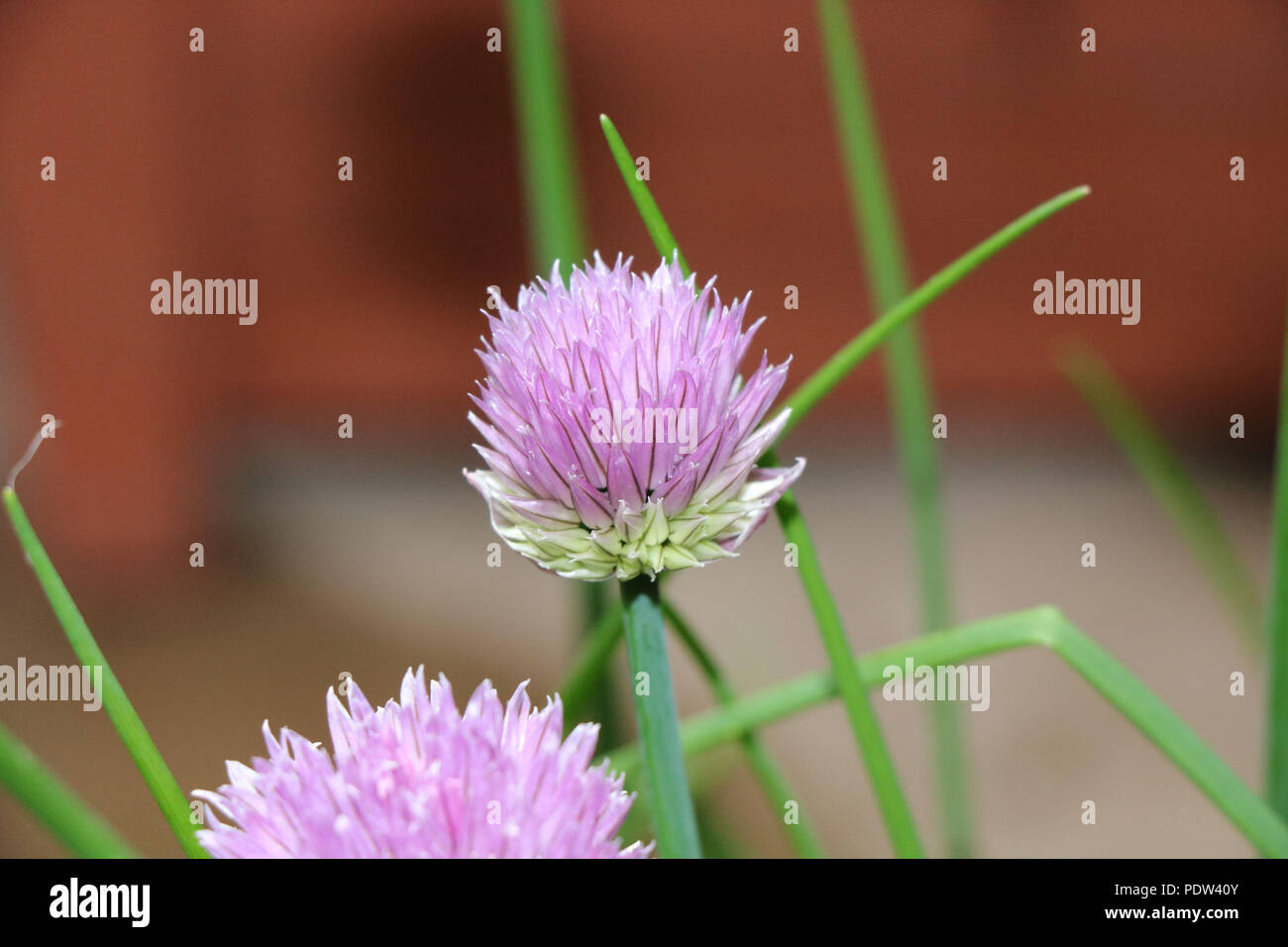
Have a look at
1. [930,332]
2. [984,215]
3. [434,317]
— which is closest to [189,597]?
[434,317]

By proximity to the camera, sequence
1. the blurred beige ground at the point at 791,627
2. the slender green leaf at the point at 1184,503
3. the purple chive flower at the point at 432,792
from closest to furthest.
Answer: the purple chive flower at the point at 432,792 < the slender green leaf at the point at 1184,503 < the blurred beige ground at the point at 791,627

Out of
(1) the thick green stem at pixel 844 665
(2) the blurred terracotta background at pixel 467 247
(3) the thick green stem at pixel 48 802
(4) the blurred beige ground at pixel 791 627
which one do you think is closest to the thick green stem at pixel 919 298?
(1) the thick green stem at pixel 844 665

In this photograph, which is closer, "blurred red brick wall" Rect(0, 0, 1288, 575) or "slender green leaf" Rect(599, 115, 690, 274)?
"slender green leaf" Rect(599, 115, 690, 274)

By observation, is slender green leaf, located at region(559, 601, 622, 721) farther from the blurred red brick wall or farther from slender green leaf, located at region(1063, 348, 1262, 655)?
the blurred red brick wall

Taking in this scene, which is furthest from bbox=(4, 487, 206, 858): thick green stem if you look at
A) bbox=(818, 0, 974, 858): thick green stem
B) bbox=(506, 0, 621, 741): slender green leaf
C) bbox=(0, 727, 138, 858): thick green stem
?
bbox=(818, 0, 974, 858): thick green stem

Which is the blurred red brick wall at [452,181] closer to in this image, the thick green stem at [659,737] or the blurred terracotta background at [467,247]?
the blurred terracotta background at [467,247]

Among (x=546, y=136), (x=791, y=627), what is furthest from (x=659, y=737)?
(x=791, y=627)
